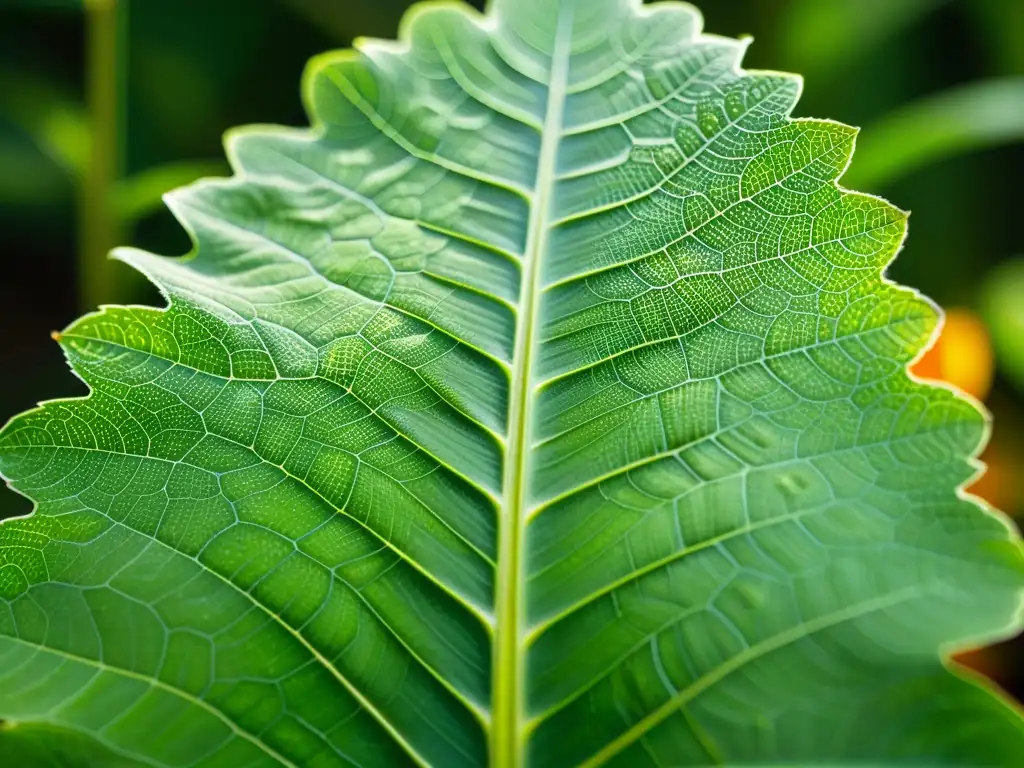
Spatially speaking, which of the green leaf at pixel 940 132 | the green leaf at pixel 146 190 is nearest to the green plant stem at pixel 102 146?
the green leaf at pixel 146 190

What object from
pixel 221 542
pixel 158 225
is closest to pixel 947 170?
pixel 158 225

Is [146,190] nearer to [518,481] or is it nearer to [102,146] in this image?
[102,146]

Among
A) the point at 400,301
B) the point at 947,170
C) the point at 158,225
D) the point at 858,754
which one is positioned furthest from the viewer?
the point at 947,170

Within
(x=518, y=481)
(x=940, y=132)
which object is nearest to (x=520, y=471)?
(x=518, y=481)

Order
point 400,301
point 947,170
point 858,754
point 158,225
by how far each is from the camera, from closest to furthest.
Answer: point 858,754 → point 400,301 → point 158,225 → point 947,170

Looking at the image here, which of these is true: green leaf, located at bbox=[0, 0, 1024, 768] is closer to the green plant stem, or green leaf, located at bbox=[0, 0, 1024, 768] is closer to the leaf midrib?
the leaf midrib

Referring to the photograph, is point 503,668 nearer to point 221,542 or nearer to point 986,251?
point 221,542
